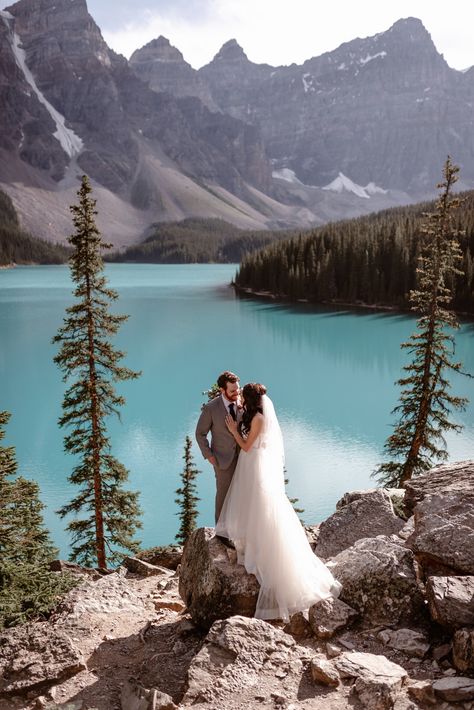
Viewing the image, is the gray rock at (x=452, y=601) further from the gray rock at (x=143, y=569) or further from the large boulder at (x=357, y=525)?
the gray rock at (x=143, y=569)

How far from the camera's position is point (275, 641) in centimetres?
649

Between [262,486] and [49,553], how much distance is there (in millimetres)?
7205

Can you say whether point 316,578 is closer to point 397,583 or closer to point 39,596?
point 397,583

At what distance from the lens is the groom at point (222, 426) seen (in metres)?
7.80

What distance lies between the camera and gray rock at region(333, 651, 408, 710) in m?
5.57

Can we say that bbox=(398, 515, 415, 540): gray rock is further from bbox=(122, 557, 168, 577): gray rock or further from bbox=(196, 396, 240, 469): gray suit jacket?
bbox=(122, 557, 168, 577): gray rock

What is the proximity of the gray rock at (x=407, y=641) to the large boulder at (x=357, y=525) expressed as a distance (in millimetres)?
2949

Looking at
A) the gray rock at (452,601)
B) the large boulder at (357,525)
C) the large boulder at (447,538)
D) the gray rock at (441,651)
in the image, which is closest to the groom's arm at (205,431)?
the large boulder at (447,538)

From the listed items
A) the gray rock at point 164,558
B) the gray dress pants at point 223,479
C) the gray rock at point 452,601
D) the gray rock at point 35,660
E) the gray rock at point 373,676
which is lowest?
the gray rock at point 164,558

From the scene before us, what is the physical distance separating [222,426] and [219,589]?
6.64ft

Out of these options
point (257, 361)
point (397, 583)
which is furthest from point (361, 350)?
point (397, 583)

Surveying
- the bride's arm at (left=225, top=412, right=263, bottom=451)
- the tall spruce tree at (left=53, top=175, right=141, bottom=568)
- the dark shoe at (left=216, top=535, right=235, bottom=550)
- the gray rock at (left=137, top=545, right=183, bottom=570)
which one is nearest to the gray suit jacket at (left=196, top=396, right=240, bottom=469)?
the bride's arm at (left=225, top=412, right=263, bottom=451)

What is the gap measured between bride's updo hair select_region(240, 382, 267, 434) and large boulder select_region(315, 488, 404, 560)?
10.8ft

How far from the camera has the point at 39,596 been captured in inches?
336
